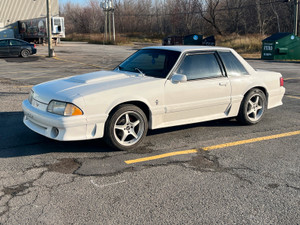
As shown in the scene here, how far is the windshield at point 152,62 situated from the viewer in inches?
223

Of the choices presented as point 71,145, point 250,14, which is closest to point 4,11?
point 250,14

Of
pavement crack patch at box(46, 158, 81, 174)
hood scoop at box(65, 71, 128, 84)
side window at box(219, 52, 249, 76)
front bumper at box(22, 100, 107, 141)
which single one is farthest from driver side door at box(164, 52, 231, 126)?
Answer: pavement crack patch at box(46, 158, 81, 174)

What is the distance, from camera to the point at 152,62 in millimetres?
5918

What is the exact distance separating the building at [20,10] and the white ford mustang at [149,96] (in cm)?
4448

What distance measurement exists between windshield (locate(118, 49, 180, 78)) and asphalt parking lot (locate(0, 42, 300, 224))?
1.07m

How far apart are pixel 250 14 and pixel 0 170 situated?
58382 mm

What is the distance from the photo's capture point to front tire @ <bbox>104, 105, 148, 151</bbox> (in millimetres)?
4938

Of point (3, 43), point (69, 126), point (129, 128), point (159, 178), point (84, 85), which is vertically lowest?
point (159, 178)

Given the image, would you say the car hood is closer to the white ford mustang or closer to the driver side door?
the white ford mustang

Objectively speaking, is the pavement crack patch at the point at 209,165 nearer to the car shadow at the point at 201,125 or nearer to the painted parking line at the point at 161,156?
the painted parking line at the point at 161,156

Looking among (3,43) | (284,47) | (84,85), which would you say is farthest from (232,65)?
(3,43)

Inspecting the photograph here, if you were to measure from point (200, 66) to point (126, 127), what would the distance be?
1727mm

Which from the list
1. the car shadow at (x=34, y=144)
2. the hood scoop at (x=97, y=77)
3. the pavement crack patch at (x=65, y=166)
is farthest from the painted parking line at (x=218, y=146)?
the hood scoop at (x=97, y=77)

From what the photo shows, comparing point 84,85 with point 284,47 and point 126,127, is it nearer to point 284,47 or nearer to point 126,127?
point 126,127
